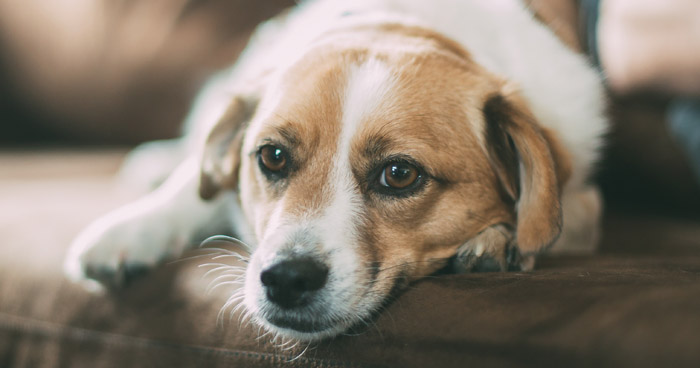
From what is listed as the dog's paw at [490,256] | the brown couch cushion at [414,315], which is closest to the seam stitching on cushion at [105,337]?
the brown couch cushion at [414,315]

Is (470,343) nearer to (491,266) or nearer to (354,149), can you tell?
(491,266)

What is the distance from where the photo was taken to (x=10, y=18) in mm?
2719

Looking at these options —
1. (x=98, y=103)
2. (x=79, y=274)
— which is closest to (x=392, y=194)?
(x=79, y=274)

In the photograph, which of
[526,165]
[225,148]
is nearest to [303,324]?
[526,165]

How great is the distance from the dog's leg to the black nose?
502 mm

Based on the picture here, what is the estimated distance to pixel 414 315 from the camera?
1026 millimetres

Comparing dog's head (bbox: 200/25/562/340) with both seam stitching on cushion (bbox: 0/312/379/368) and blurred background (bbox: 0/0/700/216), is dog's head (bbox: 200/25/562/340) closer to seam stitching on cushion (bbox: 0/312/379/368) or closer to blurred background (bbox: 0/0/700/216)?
seam stitching on cushion (bbox: 0/312/379/368)

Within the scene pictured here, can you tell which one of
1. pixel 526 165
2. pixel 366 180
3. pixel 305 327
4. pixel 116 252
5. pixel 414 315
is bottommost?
pixel 116 252

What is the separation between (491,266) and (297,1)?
1.74 meters

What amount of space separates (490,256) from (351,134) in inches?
16.7

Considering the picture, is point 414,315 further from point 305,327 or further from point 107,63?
point 107,63

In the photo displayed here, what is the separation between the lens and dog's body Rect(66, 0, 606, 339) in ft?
3.82

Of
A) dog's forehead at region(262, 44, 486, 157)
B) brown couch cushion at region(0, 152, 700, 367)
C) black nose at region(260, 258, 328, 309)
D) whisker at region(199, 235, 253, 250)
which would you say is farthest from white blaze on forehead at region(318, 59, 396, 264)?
whisker at region(199, 235, 253, 250)

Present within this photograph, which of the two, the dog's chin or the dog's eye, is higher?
the dog's eye
